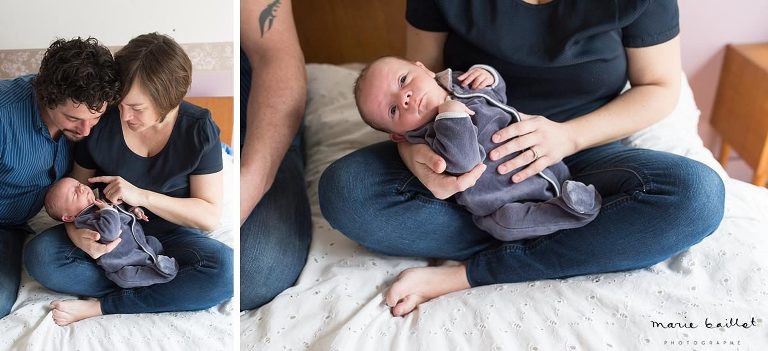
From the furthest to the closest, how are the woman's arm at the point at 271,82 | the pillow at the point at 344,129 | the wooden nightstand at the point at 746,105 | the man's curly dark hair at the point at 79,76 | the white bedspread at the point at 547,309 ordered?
the wooden nightstand at the point at 746,105 < the pillow at the point at 344,129 < the woman's arm at the point at 271,82 < the white bedspread at the point at 547,309 < the man's curly dark hair at the point at 79,76

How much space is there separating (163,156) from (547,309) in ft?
1.79

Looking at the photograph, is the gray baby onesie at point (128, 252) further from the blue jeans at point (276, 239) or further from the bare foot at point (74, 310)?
the blue jeans at point (276, 239)

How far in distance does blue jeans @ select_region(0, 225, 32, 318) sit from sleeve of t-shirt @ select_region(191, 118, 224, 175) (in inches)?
8.1

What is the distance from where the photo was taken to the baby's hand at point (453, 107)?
0.95 meters

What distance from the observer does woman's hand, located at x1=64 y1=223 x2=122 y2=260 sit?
75 centimetres

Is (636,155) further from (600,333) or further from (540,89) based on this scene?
(600,333)

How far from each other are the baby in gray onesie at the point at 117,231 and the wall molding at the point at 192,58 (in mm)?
128

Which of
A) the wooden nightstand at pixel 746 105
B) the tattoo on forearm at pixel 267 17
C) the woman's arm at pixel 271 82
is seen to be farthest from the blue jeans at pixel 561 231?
the wooden nightstand at pixel 746 105

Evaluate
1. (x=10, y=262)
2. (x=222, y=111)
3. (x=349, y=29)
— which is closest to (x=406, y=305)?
(x=222, y=111)

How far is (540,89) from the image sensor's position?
1.12 m

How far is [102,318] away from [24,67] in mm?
284

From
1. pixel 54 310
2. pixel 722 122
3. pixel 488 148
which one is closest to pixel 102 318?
pixel 54 310

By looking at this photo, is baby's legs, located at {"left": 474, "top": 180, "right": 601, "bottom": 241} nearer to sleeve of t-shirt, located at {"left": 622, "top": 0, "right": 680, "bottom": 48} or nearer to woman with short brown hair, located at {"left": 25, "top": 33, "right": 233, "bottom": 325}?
sleeve of t-shirt, located at {"left": 622, "top": 0, "right": 680, "bottom": 48}

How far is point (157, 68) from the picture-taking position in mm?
744
